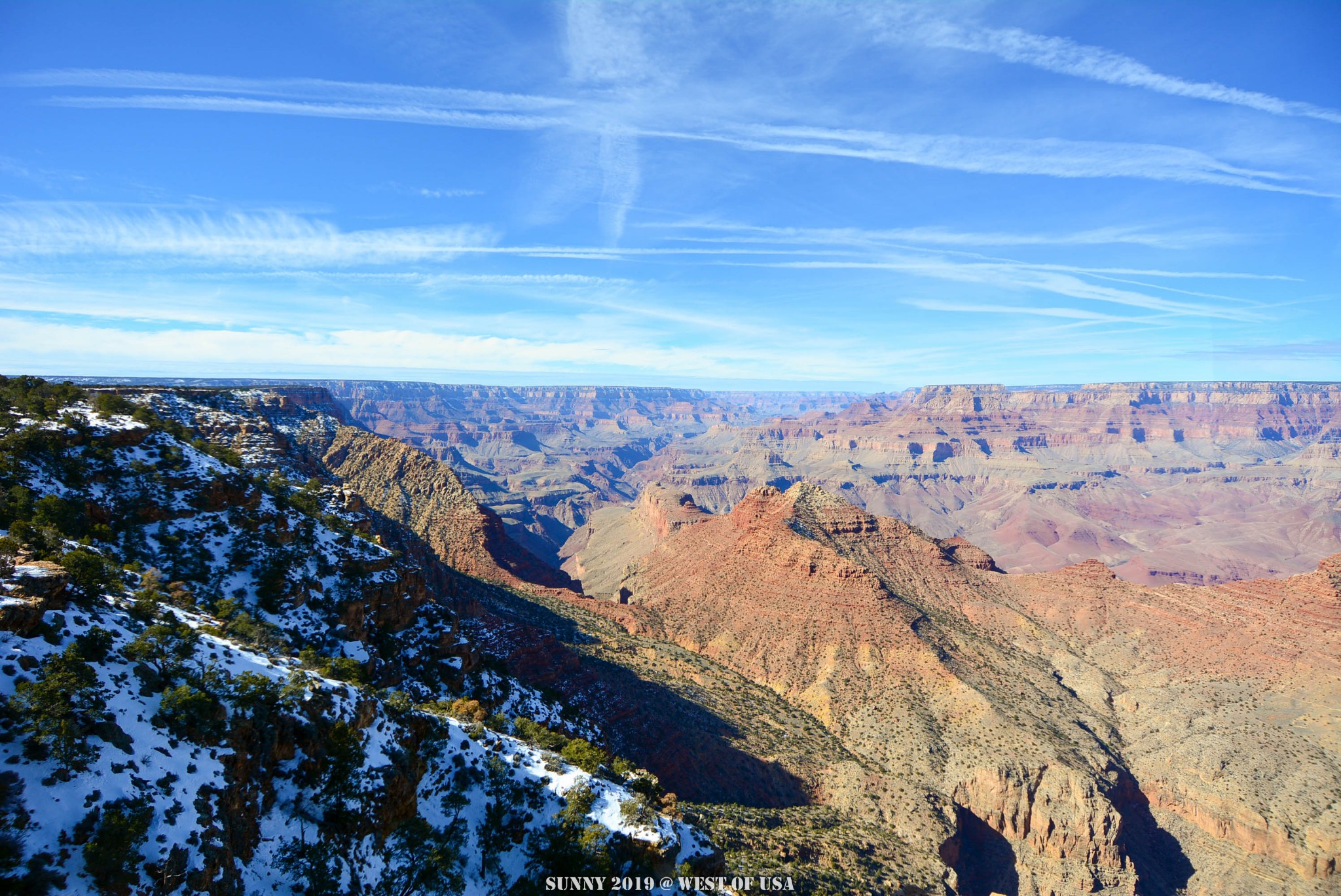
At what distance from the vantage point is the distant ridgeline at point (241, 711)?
14.2 meters

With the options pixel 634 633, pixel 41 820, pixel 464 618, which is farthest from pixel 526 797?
pixel 634 633

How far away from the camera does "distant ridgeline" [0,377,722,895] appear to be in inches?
558

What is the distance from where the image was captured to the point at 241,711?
723 inches

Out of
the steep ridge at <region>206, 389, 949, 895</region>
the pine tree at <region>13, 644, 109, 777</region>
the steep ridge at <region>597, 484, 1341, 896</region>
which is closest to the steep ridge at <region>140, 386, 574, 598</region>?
the steep ridge at <region>206, 389, 949, 895</region>

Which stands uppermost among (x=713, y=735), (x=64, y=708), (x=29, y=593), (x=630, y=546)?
(x=29, y=593)

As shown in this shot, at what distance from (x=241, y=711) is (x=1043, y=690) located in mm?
85434

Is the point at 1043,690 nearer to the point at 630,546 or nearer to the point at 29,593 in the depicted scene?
the point at 29,593

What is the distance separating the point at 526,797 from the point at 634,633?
5323 cm

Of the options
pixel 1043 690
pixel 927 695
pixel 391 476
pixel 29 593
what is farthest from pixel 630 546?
pixel 29 593

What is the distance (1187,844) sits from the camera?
186 feet

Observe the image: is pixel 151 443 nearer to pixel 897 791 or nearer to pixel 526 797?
pixel 526 797

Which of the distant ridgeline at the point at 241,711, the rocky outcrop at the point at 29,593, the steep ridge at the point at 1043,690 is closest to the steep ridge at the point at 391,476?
the steep ridge at the point at 1043,690

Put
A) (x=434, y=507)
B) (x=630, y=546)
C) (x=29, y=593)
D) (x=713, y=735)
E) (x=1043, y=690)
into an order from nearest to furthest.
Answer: (x=29, y=593), (x=713, y=735), (x=1043, y=690), (x=434, y=507), (x=630, y=546)

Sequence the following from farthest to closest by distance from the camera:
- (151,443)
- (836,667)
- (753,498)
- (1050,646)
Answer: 1. (753,498)
2. (1050,646)
3. (836,667)
4. (151,443)
